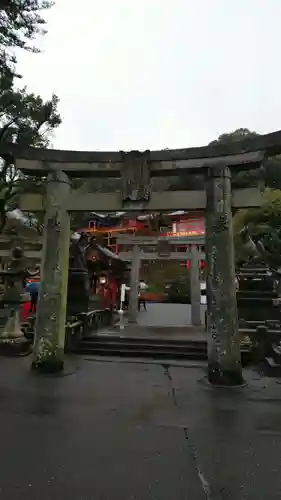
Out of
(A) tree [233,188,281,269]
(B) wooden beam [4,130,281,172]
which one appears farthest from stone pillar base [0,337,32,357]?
(A) tree [233,188,281,269]

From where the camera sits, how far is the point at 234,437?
3.97 metres

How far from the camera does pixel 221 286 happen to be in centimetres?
642

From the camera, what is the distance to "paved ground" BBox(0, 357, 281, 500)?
2.85 metres

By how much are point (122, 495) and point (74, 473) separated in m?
0.54

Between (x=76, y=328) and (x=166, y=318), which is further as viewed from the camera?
(x=166, y=318)

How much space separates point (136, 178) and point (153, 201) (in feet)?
1.84

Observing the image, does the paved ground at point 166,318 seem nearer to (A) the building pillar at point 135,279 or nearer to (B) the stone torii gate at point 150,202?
(A) the building pillar at point 135,279

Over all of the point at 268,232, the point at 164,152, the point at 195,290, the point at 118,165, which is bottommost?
the point at 195,290

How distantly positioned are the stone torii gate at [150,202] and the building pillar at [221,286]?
0.02m

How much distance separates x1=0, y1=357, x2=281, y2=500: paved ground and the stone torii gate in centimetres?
82

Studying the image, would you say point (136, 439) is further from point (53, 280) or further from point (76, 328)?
point (76, 328)

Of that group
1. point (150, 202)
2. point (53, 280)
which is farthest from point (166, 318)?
point (150, 202)

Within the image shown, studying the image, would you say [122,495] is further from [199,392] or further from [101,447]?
[199,392]

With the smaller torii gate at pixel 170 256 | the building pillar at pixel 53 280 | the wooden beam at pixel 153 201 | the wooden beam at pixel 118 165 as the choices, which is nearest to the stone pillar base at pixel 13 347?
the building pillar at pixel 53 280
